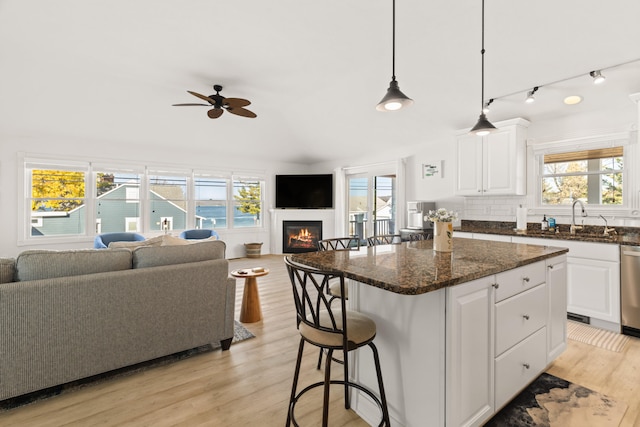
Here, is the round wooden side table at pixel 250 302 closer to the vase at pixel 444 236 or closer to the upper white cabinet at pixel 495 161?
the vase at pixel 444 236

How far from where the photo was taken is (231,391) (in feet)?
6.73

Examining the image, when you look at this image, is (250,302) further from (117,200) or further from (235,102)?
(117,200)

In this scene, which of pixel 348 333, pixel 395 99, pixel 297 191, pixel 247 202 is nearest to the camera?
pixel 348 333

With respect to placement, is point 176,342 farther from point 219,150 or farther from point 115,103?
point 219,150

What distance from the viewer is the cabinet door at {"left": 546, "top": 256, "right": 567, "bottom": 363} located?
2.16 m

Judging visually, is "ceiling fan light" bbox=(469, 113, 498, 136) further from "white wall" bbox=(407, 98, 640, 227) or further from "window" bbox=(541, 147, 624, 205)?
"window" bbox=(541, 147, 624, 205)

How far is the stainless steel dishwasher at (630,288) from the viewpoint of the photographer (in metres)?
2.83

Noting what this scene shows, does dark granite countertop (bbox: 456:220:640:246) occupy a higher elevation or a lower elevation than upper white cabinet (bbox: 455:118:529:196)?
lower

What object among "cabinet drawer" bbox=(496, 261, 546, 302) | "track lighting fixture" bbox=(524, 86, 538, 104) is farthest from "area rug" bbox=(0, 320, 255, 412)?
"track lighting fixture" bbox=(524, 86, 538, 104)

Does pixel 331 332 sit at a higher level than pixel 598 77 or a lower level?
lower

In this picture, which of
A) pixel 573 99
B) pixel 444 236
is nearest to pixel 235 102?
pixel 444 236

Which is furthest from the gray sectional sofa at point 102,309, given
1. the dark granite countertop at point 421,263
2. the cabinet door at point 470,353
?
the cabinet door at point 470,353

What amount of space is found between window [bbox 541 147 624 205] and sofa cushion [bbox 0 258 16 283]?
218 inches

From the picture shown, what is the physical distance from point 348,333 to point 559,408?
5.02 ft
